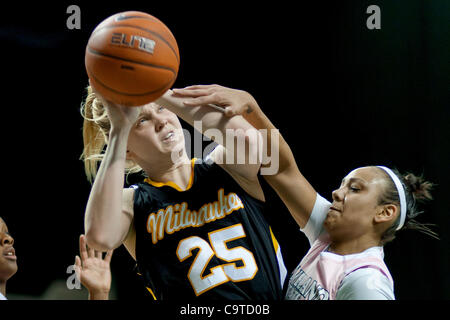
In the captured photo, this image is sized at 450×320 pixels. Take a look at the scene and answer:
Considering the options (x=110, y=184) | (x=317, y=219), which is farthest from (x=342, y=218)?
(x=110, y=184)

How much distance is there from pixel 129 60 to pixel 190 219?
583 mm

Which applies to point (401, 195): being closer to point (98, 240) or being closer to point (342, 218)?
point (342, 218)

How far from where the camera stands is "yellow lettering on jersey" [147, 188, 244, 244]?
1827 millimetres

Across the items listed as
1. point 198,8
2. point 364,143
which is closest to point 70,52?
point 198,8

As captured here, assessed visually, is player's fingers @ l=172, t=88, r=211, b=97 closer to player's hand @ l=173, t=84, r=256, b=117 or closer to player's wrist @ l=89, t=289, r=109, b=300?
player's hand @ l=173, t=84, r=256, b=117

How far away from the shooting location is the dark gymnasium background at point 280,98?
10.3 ft

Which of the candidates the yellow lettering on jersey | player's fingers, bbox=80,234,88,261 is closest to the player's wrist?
player's fingers, bbox=80,234,88,261

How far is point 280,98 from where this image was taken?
325 centimetres

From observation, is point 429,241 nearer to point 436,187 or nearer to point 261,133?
point 436,187

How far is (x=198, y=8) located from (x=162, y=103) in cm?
163
